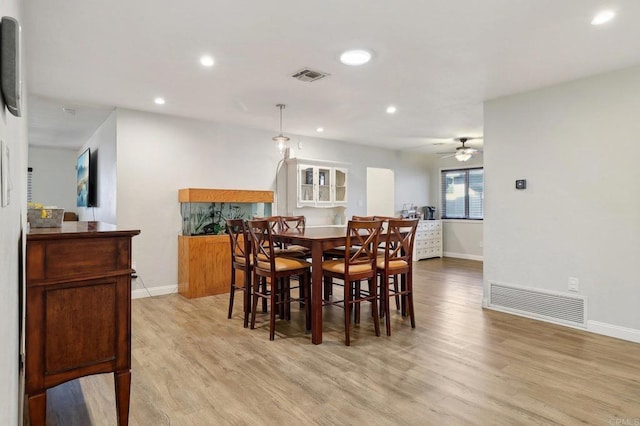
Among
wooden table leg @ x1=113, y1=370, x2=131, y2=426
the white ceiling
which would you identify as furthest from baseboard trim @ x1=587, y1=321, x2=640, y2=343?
wooden table leg @ x1=113, y1=370, x2=131, y2=426

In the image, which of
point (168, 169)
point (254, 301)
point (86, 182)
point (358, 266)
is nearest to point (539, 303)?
point (358, 266)

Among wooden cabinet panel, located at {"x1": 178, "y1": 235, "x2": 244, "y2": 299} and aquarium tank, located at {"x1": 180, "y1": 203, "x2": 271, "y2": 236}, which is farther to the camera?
aquarium tank, located at {"x1": 180, "y1": 203, "x2": 271, "y2": 236}

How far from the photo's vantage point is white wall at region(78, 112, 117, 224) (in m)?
4.68

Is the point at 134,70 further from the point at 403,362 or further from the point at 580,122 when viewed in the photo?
the point at 580,122

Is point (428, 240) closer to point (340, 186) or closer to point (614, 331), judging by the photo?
point (340, 186)

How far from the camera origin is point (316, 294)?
3.07 meters

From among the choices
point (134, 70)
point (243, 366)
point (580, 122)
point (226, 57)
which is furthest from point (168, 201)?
point (580, 122)

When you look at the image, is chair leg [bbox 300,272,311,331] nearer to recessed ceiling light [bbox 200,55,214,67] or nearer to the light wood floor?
the light wood floor

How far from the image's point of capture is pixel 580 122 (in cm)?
345

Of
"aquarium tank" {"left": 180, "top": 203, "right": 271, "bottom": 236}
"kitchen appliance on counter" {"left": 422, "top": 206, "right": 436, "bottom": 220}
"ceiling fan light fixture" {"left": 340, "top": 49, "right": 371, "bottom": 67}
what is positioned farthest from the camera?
"kitchen appliance on counter" {"left": 422, "top": 206, "right": 436, "bottom": 220}

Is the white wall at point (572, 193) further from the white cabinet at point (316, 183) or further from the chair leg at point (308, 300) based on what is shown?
the white cabinet at point (316, 183)

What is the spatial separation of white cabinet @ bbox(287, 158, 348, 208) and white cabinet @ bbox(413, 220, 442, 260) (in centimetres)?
202

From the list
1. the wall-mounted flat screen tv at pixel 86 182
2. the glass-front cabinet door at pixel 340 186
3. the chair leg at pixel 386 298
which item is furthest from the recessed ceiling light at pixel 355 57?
the wall-mounted flat screen tv at pixel 86 182

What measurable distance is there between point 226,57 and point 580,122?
3247mm
